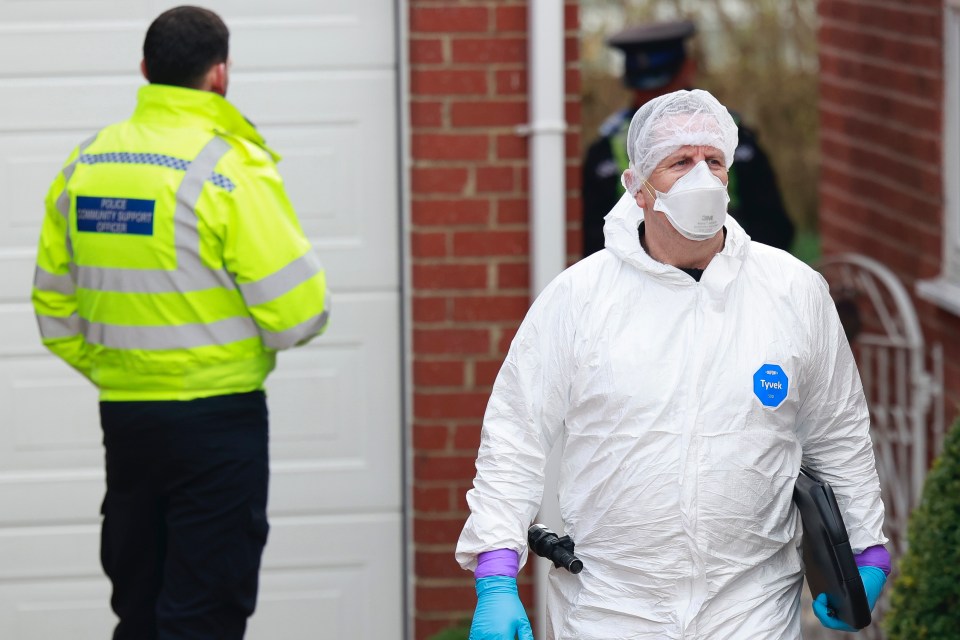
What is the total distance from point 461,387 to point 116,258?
1337 mm

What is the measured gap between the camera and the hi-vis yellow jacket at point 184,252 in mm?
4055

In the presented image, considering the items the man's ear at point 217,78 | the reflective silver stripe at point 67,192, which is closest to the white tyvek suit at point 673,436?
the man's ear at point 217,78

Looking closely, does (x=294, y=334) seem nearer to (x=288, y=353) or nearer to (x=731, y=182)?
(x=288, y=353)

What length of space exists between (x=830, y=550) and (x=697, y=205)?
732mm

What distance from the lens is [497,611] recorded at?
3.19m

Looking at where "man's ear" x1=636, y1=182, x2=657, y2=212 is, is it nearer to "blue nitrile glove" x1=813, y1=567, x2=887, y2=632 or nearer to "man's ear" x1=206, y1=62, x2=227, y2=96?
"blue nitrile glove" x1=813, y1=567, x2=887, y2=632

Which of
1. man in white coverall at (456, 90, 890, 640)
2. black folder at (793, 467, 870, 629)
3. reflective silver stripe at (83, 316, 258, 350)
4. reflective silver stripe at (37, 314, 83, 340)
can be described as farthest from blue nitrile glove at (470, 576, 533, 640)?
reflective silver stripe at (37, 314, 83, 340)

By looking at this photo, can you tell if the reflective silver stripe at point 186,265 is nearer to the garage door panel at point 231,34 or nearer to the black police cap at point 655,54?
the garage door panel at point 231,34

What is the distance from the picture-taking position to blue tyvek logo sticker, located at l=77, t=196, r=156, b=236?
4.05 meters

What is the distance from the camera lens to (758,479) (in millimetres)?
3199

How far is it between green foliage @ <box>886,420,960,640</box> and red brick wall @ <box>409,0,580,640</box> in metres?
1.45

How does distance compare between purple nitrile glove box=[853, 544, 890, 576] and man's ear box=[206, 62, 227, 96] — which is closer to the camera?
purple nitrile glove box=[853, 544, 890, 576]

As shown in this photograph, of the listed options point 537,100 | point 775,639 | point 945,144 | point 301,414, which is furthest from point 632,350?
point 945,144

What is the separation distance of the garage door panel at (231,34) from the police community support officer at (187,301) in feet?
2.82
